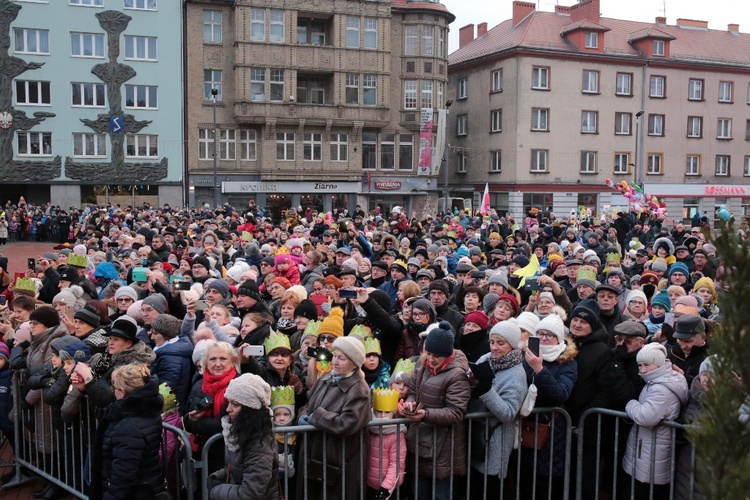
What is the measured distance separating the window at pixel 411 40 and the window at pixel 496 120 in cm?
677

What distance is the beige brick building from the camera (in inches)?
1574

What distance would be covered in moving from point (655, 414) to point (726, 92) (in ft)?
171

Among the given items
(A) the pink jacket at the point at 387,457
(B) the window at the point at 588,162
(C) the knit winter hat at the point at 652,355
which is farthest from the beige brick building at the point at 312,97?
(C) the knit winter hat at the point at 652,355

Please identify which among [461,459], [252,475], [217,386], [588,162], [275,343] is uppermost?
[588,162]

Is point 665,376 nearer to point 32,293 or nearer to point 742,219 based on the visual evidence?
point 742,219

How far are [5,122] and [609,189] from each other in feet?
123

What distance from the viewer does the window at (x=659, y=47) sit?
4684cm

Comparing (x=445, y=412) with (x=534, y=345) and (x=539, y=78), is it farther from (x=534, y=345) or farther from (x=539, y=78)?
(x=539, y=78)

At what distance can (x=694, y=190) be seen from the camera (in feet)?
159

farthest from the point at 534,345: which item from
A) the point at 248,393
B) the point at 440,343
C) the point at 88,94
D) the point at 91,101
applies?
the point at 88,94

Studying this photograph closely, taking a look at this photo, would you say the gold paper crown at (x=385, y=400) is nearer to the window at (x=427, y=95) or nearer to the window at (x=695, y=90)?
the window at (x=427, y=95)

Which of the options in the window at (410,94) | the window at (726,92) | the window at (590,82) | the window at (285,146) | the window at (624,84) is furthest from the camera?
the window at (726,92)

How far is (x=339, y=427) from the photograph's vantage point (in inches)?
187

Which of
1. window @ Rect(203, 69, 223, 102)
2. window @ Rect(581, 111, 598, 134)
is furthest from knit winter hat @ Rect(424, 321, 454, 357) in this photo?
window @ Rect(581, 111, 598, 134)
